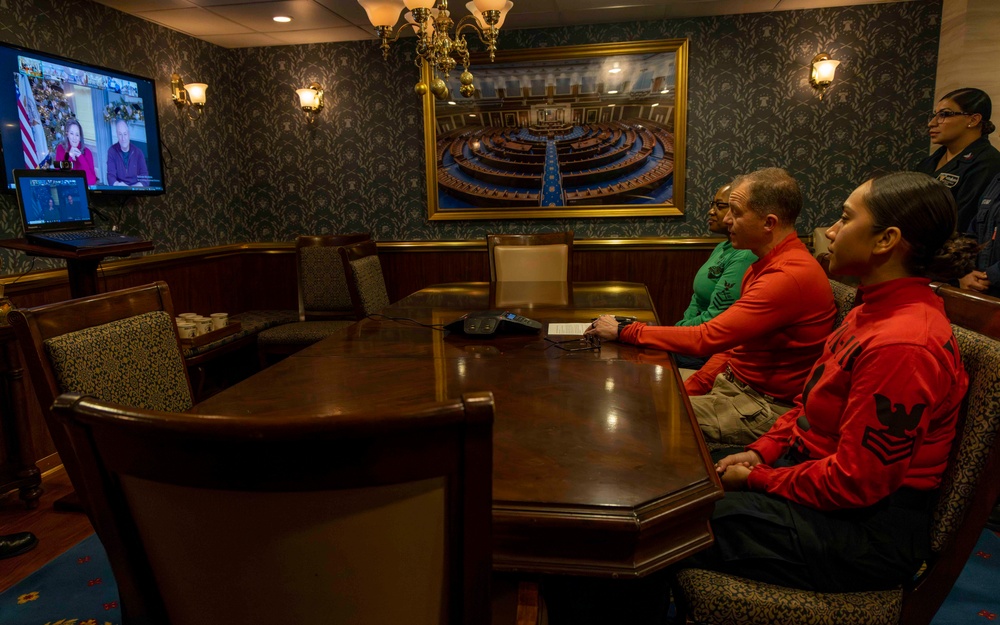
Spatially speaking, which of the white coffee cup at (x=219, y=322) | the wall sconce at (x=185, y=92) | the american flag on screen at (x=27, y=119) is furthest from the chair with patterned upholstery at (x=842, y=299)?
the wall sconce at (x=185, y=92)

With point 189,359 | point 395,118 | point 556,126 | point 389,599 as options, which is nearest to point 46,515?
point 189,359

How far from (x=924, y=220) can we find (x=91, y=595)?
2.51 m

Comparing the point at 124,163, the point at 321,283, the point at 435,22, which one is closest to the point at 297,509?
the point at 435,22

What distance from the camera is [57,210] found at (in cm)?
264

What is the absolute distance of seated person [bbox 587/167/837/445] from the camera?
175 centimetres

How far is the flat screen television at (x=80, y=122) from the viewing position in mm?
2980

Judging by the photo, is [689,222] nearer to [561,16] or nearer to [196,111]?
[561,16]

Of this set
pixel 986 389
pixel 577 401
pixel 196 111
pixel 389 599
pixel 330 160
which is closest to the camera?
pixel 389 599

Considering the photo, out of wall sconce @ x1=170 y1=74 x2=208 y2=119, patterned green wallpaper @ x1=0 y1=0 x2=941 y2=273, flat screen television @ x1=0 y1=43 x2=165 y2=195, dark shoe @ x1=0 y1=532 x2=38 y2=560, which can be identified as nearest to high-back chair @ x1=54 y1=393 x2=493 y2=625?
dark shoe @ x1=0 y1=532 x2=38 y2=560

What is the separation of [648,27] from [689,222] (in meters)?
1.39

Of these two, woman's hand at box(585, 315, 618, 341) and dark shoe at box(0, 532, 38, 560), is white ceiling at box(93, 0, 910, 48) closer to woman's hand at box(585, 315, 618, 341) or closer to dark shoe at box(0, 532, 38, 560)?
woman's hand at box(585, 315, 618, 341)

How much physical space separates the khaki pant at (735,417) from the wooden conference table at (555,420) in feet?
0.69

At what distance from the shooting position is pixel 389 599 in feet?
2.14

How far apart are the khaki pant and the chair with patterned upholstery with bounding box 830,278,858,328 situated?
0.30 meters
